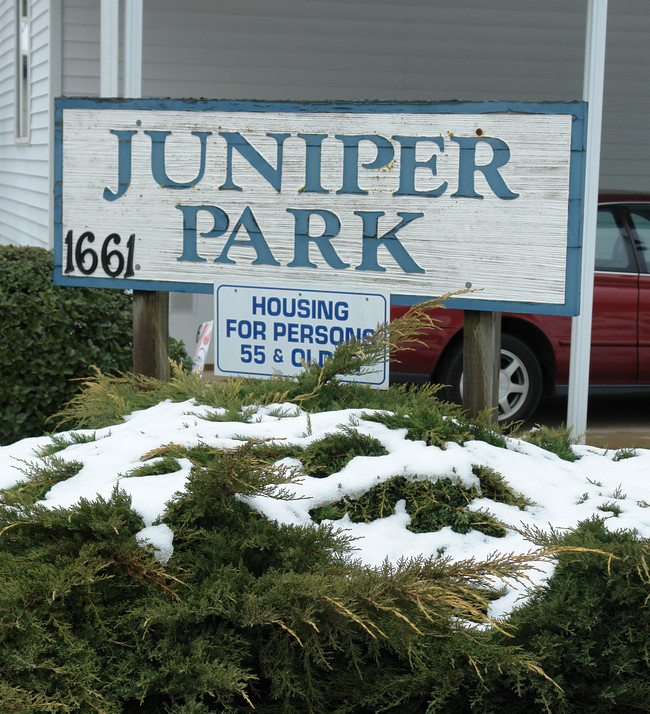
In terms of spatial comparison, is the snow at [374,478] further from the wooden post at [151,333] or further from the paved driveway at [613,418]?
the paved driveway at [613,418]

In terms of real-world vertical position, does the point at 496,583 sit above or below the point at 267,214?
below

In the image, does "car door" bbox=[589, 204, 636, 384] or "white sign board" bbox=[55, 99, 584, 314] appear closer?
"white sign board" bbox=[55, 99, 584, 314]

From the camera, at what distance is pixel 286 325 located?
339cm

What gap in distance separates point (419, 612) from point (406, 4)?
7.10 m

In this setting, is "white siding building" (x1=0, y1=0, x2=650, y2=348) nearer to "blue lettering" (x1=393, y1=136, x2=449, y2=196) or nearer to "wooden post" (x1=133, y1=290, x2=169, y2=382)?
"wooden post" (x1=133, y1=290, x2=169, y2=382)

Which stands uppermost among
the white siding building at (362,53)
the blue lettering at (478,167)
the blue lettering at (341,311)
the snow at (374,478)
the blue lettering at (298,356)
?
the white siding building at (362,53)

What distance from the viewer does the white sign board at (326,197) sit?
10.3 ft

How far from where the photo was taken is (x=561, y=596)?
6.56ft

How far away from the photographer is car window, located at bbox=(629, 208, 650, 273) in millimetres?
6363

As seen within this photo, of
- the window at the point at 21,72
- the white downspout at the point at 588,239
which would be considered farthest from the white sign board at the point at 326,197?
the window at the point at 21,72

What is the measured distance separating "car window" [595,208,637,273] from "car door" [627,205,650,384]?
0.08 m

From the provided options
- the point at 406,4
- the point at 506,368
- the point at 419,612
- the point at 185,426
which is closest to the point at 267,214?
the point at 185,426

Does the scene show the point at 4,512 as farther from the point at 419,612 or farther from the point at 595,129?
the point at 595,129

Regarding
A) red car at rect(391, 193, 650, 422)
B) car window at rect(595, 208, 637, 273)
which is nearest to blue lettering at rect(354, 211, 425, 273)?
red car at rect(391, 193, 650, 422)
